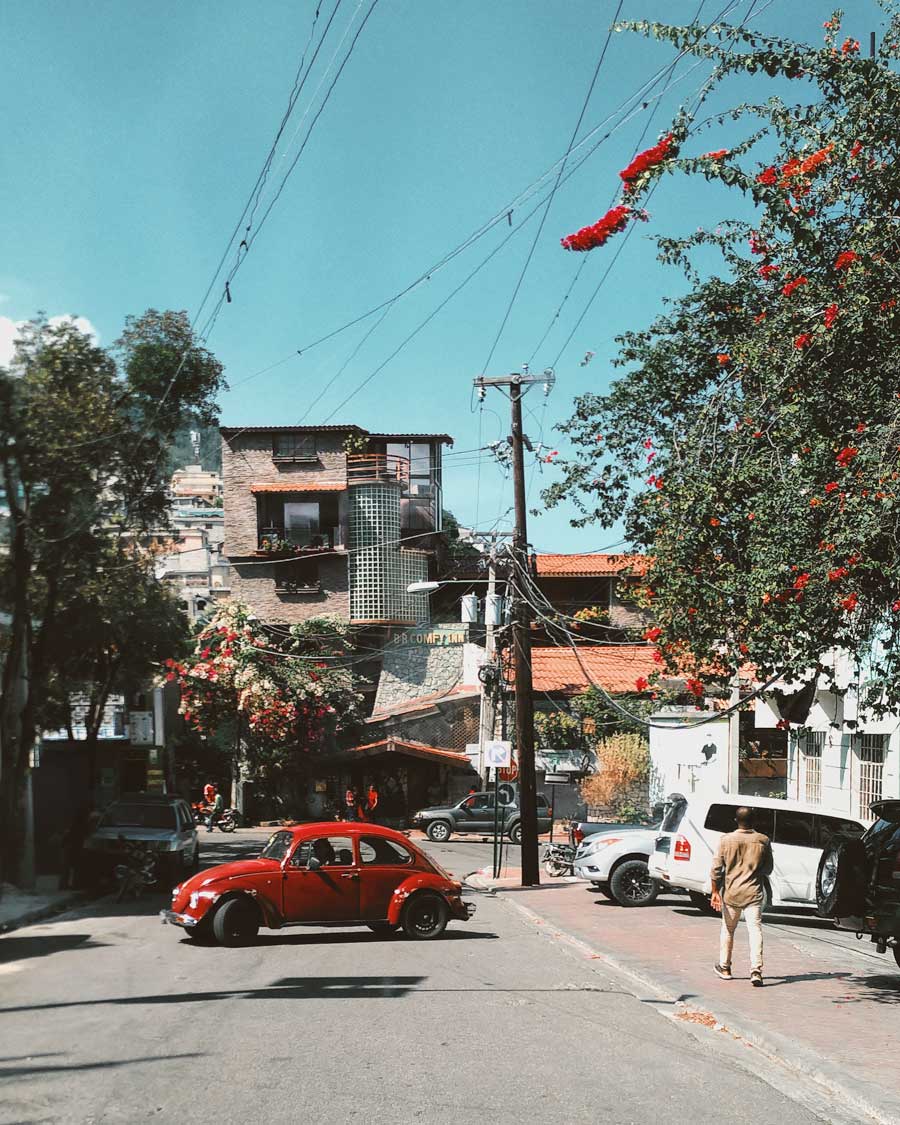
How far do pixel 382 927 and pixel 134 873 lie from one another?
7.29m

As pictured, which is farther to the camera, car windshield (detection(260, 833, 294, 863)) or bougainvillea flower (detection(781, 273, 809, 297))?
car windshield (detection(260, 833, 294, 863))

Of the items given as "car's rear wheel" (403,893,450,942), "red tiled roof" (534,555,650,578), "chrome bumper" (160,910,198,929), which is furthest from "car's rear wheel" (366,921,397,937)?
"red tiled roof" (534,555,650,578)

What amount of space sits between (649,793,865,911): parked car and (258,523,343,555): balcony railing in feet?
120

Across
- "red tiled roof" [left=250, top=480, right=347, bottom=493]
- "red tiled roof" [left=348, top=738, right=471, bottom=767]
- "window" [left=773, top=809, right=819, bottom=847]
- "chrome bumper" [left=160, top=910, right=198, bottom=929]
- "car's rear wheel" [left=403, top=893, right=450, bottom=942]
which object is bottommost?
"red tiled roof" [left=348, top=738, right=471, bottom=767]

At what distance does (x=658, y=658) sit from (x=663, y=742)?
850 inches

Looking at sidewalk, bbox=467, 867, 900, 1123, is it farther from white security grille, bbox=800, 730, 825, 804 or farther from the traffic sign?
white security grille, bbox=800, 730, 825, 804

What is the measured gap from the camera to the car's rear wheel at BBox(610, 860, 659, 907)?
21.7 m

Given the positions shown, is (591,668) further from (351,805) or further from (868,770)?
(868,770)

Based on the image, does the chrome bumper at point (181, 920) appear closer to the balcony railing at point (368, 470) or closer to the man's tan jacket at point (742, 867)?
the man's tan jacket at point (742, 867)

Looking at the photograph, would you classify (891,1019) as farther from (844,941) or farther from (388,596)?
(388,596)

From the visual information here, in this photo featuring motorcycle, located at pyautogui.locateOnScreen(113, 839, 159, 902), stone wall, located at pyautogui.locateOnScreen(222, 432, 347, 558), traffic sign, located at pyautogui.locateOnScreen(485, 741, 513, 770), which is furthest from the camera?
stone wall, located at pyautogui.locateOnScreen(222, 432, 347, 558)

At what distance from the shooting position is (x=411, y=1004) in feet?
36.0

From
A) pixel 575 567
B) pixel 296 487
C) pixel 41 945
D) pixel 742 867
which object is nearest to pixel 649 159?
pixel 742 867

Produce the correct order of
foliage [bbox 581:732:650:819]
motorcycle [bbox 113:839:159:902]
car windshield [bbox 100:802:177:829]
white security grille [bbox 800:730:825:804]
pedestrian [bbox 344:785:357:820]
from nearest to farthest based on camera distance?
motorcycle [bbox 113:839:159:902], car windshield [bbox 100:802:177:829], white security grille [bbox 800:730:825:804], foliage [bbox 581:732:650:819], pedestrian [bbox 344:785:357:820]
